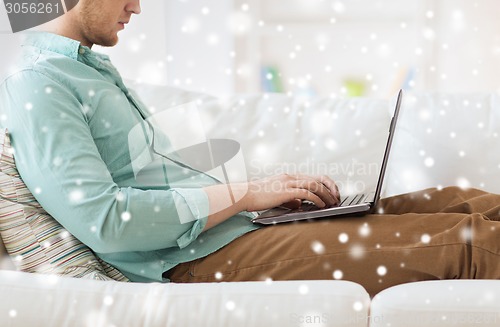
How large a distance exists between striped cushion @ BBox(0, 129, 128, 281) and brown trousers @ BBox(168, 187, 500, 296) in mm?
178

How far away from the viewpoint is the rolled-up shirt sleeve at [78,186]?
1026 millimetres

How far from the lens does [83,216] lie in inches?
40.7

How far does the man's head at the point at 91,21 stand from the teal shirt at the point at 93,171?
47 mm

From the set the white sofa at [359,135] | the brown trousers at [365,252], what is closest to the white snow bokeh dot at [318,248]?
the brown trousers at [365,252]

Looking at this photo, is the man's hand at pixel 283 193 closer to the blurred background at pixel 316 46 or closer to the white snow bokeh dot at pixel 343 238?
the white snow bokeh dot at pixel 343 238

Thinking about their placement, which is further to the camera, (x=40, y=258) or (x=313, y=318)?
(x=40, y=258)

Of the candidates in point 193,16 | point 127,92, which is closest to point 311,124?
point 127,92

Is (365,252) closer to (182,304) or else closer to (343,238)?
(343,238)

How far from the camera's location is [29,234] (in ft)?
3.55

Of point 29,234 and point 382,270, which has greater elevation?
point 29,234

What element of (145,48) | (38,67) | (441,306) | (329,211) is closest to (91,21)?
(38,67)

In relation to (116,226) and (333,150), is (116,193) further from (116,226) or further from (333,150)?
(333,150)

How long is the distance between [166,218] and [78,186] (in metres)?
0.15

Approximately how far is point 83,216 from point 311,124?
2.53 feet
